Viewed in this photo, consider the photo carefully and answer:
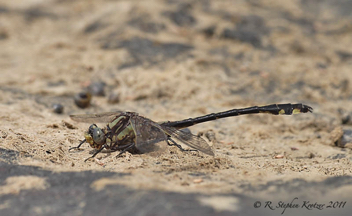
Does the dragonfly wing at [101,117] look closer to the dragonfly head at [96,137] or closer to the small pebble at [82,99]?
the dragonfly head at [96,137]

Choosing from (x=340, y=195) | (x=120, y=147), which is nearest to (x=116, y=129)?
(x=120, y=147)

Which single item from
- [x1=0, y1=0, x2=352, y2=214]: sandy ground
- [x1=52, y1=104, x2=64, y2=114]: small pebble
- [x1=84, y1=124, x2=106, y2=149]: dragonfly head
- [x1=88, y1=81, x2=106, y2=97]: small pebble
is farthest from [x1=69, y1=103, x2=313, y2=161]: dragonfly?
[x1=88, y1=81, x2=106, y2=97]: small pebble

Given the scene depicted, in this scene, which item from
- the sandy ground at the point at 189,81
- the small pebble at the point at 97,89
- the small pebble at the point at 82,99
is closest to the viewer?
the sandy ground at the point at 189,81

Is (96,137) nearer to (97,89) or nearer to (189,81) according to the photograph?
(97,89)

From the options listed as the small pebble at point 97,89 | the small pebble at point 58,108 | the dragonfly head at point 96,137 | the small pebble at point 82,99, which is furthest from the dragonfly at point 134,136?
the small pebble at point 97,89

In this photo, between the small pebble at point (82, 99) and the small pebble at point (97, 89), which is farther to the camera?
the small pebble at point (97, 89)

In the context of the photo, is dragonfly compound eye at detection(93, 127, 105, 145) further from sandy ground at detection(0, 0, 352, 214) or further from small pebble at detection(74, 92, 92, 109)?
small pebble at detection(74, 92, 92, 109)

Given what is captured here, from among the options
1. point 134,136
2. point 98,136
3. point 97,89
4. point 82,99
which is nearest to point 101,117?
point 98,136
